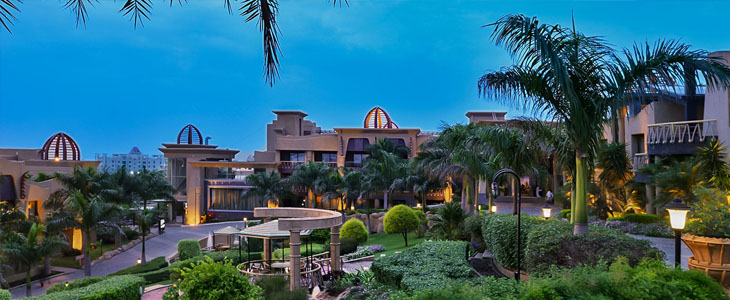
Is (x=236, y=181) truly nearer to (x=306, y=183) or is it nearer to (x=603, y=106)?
(x=306, y=183)

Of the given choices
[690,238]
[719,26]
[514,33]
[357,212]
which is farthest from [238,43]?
[719,26]

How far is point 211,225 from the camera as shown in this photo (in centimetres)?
4331

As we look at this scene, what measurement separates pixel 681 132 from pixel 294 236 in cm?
1677

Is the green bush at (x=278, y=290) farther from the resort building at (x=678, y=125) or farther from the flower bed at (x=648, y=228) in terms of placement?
the flower bed at (x=648, y=228)

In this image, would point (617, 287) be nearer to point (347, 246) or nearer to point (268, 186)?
point (347, 246)

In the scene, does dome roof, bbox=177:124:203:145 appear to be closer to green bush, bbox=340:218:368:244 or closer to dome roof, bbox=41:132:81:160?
dome roof, bbox=41:132:81:160

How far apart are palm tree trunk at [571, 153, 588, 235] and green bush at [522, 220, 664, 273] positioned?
18 centimetres

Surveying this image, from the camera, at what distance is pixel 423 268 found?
1008cm

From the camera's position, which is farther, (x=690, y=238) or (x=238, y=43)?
(x=690, y=238)

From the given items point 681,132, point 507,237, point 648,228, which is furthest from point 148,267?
point 681,132

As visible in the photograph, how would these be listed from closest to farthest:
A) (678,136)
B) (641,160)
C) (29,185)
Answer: (678,136) → (641,160) → (29,185)

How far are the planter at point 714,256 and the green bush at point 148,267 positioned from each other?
77.2ft

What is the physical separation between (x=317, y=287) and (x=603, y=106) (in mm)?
8644

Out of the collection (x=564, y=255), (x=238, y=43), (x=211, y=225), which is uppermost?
(x=238, y=43)
